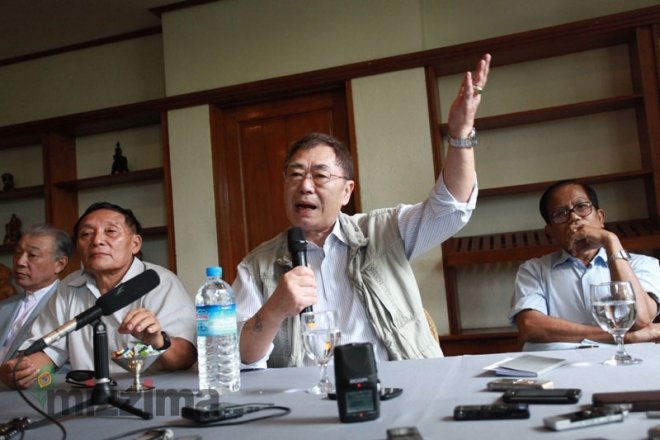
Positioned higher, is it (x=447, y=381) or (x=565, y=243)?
(x=565, y=243)

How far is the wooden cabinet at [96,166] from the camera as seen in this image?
13.3ft

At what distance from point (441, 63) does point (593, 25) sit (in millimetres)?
812

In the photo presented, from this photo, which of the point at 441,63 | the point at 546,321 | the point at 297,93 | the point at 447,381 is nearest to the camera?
the point at 447,381

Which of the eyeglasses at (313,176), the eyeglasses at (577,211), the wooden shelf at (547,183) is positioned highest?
the wooden shelf at (547,183)

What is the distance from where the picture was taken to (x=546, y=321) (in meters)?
2.12

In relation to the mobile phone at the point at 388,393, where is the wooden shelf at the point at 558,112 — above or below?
above

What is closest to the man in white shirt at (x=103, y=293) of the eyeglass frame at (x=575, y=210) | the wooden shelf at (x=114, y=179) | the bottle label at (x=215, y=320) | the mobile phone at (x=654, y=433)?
Result: the bottle label at (x=215, y=320)

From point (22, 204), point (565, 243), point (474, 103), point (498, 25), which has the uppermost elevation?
point (498, 25)

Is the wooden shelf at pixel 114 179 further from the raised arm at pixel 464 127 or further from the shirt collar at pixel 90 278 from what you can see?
the raised arm at pixel 464 127

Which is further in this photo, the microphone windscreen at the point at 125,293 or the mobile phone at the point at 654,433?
the microphone windscreen at the point at 125,293

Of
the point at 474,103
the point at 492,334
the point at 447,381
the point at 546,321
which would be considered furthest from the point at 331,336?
the point at 492,334

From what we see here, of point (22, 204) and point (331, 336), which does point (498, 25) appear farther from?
point (22, 204)

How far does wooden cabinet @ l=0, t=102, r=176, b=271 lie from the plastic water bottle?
259cm

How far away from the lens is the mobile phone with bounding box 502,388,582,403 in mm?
919
